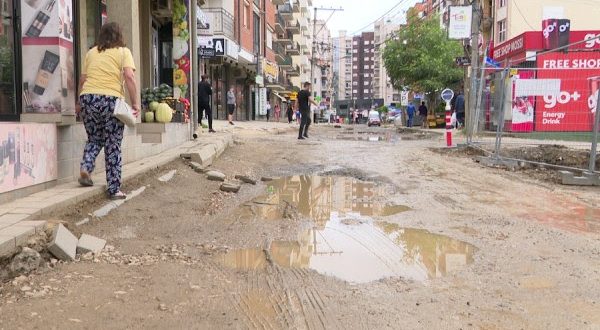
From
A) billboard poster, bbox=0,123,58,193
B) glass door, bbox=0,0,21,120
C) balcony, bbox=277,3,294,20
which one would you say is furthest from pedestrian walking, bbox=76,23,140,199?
balcony, bbox=277,3,294,20

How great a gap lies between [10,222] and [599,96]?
8.02 meters

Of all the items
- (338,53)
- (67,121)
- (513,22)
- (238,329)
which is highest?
(338,53)

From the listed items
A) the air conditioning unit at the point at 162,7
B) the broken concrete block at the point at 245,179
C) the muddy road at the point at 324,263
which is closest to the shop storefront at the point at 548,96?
the muddy road at the point at 324,263

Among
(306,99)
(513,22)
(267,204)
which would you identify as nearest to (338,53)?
(513,22)

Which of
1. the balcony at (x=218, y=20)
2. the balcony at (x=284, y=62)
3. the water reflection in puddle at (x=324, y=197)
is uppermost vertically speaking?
the balcony at (x=284, y=62)

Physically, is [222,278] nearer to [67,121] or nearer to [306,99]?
[67,121]

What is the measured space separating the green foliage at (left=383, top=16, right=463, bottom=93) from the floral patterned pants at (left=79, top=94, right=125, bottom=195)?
112ft

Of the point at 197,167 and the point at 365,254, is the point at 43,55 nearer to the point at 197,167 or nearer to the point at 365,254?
the point at 197,167

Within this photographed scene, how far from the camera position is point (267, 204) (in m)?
6.29

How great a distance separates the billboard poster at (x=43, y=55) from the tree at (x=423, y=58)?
1342 inches

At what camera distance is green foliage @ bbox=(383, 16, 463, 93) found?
125 ft

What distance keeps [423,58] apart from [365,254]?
35.6 meters

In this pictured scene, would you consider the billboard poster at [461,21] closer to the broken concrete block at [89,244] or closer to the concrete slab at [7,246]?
the broken concrete block at [89,244]

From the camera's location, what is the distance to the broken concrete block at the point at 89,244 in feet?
12.8
